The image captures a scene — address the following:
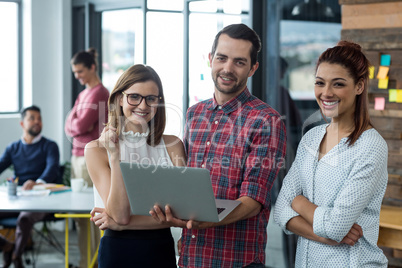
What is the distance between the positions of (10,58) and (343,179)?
16.3 feet

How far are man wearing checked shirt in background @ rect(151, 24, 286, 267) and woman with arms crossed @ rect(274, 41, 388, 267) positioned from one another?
0.13 metres

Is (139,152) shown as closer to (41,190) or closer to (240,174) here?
(240,174)

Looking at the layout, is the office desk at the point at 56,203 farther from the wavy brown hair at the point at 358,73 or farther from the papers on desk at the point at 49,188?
the wavy brown hair at the point at 358,73

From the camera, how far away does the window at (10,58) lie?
5.89m

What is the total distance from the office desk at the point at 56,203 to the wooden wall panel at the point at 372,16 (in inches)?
80.6

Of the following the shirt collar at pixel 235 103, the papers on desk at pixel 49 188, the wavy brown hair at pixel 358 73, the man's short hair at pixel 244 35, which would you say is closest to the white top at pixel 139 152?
the shirt collar at pixel 235 103

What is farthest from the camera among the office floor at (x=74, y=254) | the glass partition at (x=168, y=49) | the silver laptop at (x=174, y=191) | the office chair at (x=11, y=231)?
the glass partition at (x=168, y=49)

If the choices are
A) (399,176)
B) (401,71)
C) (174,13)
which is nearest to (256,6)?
(174,13)

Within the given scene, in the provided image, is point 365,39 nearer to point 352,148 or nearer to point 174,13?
point 352,148

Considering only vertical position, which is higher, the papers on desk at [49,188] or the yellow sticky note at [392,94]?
the yellow sticky note at [392,94]

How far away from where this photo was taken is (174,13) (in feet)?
16.7

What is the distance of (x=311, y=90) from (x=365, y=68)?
2189 mm

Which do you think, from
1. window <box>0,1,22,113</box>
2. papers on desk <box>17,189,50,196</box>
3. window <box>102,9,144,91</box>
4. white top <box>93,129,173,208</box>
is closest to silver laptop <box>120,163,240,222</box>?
white top <box>93,129,173,208</box>

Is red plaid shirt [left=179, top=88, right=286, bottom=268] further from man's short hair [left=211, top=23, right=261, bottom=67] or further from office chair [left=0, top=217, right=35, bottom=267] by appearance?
office chair [left=0, top=217, right=35, bottom=267]
